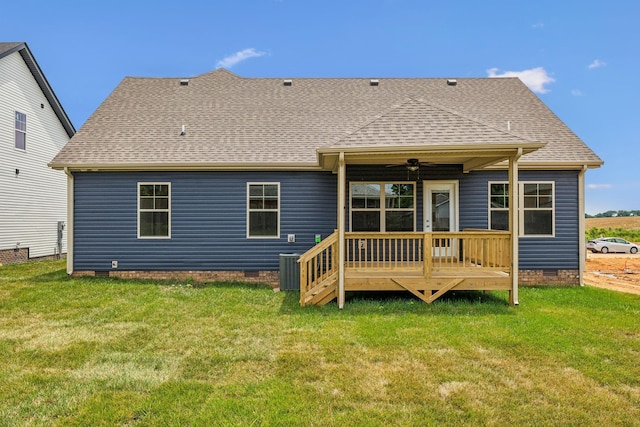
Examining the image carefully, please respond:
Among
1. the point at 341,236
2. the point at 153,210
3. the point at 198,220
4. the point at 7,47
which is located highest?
the point at 7,47

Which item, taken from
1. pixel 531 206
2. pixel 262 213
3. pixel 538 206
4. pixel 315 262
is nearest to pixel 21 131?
pixel 262 213

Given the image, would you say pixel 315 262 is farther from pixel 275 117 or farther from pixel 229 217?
pixel 275 117

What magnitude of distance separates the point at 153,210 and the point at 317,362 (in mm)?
7366

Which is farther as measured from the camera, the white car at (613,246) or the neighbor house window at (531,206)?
the white car at (613,246)

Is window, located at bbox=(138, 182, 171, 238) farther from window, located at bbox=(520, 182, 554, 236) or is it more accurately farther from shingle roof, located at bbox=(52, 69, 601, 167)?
window, located at bbox=(520, 182, 554, 236)

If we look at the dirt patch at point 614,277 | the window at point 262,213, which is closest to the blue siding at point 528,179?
the dirt patch at point 614,277

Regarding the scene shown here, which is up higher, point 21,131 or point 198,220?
point 21,131

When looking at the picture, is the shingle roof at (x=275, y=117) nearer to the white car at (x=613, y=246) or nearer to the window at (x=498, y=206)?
the window at (x=498, y=206)

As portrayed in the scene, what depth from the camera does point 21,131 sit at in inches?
563

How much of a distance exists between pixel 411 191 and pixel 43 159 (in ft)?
49.5

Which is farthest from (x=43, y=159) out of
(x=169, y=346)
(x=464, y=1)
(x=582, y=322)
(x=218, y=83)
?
(x=582, y=322)

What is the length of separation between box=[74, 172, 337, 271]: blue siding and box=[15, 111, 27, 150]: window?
6.61 meters

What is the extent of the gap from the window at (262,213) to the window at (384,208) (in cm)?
206

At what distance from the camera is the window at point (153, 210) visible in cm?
1000
